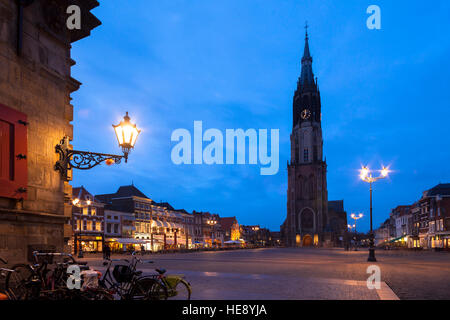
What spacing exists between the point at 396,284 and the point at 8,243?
1206 centimetres

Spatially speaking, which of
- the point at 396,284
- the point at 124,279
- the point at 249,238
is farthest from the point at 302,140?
the point at 124,279

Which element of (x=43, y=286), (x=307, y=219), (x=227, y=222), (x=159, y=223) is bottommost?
(x=227, y=222)

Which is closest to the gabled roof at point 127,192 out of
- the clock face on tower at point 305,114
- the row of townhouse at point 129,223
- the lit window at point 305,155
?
the row of townhouse at point 129,223

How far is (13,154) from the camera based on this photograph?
6.97m

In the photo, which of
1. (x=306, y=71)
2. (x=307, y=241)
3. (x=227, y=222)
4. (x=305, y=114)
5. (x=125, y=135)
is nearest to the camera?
(x=125, y=135)

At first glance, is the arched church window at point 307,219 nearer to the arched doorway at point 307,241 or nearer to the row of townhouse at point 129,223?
the arched doorway at point 307,241

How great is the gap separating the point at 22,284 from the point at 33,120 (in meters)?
3.25

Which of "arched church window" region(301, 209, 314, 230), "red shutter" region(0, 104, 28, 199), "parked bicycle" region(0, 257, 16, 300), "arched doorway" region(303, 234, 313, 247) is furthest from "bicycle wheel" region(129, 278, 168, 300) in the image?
"arched church window" region(301, 209, 314, 230)

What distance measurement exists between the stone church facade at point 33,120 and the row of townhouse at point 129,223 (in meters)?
33.5

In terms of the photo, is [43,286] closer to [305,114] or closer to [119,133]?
[119,133]

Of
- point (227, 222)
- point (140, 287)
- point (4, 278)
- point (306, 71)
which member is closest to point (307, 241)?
point (227, 222)

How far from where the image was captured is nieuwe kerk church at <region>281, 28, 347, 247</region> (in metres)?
98.0
